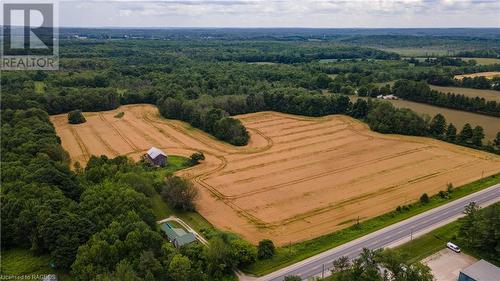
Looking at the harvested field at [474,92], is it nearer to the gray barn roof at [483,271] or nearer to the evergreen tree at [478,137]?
the evergreen tree at [478,137]

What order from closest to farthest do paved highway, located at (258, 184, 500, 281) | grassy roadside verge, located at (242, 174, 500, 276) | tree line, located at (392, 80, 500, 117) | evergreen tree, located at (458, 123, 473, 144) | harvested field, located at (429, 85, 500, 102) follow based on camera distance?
paved highway, located at (258, 184, 500, 281), grassy roadside verge, located at (242, 174, 500, 276), evergreen tree, located at (458, 123, 473, 144), tree line, located at (392, 80, 500, 117), harvested field, located at (429, 85, 500, 102)

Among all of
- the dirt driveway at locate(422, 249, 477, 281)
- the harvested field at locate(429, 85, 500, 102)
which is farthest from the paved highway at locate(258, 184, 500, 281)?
the harvested field at locate(429, 85, 500, 102)

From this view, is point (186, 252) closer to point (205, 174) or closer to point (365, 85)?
point (205, 174)

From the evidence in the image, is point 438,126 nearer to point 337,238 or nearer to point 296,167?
point 296,167

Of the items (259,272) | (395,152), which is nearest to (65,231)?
(259,272)

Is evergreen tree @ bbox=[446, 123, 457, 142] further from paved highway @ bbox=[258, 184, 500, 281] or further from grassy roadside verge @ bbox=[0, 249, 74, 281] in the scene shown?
grassy roadside verge @ bbox=[0, 249, 74, 281]

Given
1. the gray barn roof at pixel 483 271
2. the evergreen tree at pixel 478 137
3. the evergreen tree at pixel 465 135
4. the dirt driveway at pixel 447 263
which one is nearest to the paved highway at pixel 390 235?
the dirt driveway at pixel 447 263
